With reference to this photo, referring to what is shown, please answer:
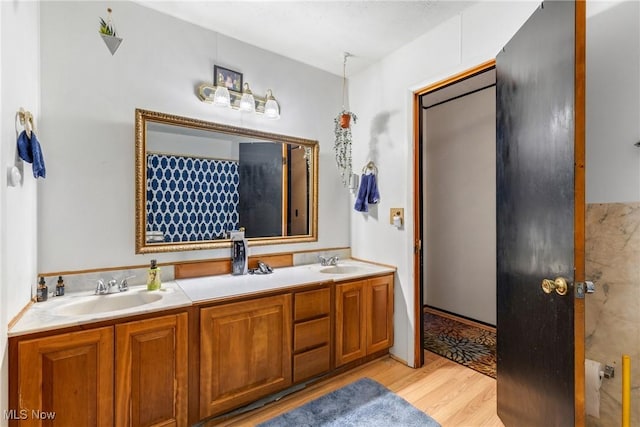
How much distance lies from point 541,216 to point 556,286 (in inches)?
12.4

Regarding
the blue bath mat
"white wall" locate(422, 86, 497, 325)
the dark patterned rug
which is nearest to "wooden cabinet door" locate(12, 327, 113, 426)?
the blue bath mat

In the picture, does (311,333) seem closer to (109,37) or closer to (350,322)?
(350,322)

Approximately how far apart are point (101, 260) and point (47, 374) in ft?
2.35

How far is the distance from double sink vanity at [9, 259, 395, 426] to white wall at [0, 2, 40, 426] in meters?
0.13

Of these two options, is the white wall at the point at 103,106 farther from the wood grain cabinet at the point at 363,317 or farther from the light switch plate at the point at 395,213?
the light switch plate at the point at 395,213

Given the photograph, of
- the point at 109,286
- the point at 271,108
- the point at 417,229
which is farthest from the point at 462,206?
the point at 109,286

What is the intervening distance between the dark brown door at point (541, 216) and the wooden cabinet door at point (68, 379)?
2000 millimetres

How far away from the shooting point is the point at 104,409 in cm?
139

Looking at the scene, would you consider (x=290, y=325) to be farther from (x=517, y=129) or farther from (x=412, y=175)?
(x=517, y=129)

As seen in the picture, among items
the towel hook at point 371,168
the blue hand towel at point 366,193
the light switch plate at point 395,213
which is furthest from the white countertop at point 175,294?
the towel hook at point 371,168

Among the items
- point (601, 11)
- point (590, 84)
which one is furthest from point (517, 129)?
point (601, 11)

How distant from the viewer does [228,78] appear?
2273 mm

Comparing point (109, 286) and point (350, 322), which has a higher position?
point (109, 286)

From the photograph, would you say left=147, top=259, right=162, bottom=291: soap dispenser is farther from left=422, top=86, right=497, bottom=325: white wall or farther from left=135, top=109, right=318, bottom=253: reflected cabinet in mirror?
left=422, top=86, right=497, bottom=325: white wall
